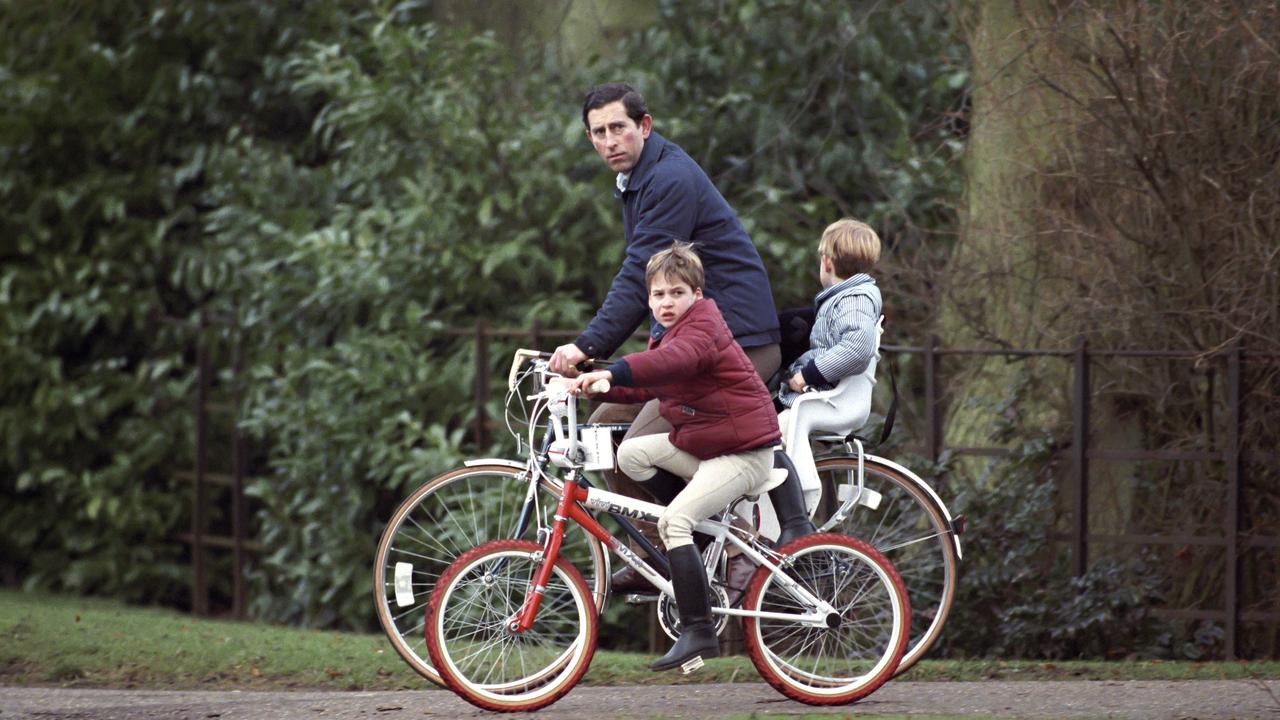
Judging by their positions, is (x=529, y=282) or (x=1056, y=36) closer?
(x=1056, y=36)

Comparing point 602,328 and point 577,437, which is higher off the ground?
point 602,328

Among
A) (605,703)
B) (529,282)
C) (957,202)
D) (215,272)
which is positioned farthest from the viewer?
(215,272)

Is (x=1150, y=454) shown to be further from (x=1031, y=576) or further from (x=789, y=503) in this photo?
(x=789, y=503)

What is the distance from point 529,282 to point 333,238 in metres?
1.06

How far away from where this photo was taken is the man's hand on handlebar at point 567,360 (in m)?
5.26

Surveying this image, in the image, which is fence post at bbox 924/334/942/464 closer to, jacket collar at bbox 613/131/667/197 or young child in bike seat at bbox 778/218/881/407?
young child in bike seat at bbox 778/218/881/407

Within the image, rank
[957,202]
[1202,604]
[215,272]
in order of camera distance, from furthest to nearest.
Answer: [215,272] < [957,202] < [1202,604]

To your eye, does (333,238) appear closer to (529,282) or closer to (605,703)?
(529,282)

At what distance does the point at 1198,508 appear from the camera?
7352 mm

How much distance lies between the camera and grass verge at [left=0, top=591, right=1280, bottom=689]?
625 centimetres

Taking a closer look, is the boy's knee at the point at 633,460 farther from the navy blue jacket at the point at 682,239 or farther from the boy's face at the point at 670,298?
the boy's face at the point at 670,298

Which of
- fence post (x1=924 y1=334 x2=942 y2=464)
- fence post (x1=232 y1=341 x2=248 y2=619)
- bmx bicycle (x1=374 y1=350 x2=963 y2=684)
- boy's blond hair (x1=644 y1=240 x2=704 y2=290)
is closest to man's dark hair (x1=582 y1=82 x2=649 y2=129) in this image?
boy's blond hair (x1=644 y1=240 x2=704 y2=290)

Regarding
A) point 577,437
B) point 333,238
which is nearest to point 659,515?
point 577,437

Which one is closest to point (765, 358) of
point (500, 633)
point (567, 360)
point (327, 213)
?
point (567, 360)
